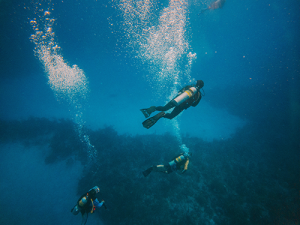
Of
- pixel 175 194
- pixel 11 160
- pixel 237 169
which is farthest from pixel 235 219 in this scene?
pixel 11 160

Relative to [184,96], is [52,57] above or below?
above

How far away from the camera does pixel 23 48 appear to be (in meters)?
14.1

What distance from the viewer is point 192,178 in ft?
29.5

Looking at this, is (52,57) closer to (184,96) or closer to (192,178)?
(184,96)

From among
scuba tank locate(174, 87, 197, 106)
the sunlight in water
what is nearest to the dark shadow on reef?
the sunlight in water

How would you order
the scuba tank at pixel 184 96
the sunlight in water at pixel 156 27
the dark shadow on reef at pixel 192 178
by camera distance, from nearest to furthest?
1. the scuba tank at pixel 184 96
2. the dark shadow on reef at pixel 192 178
3. the sunlight in water at pixel 156 27

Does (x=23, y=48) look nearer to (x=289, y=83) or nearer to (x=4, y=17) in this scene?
(x=4, y=17)

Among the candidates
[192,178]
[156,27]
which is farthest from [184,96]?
[156,27]

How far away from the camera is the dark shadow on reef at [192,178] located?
282 inches

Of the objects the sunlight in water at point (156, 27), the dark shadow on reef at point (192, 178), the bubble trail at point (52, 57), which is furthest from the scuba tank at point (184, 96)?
the bubble trail at point (52, 57)

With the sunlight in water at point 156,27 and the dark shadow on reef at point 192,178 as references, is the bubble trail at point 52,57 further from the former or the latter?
the sunlight in water at point 156,27

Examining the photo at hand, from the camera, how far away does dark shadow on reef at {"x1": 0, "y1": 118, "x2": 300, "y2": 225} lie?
23.5ft

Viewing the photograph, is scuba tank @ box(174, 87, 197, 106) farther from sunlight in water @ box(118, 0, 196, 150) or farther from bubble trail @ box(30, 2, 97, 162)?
bubble trail @ box(30, 2, 97, 162)

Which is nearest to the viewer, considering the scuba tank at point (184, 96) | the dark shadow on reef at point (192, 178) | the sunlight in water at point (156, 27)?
the scuba tank at point (184, 96)
